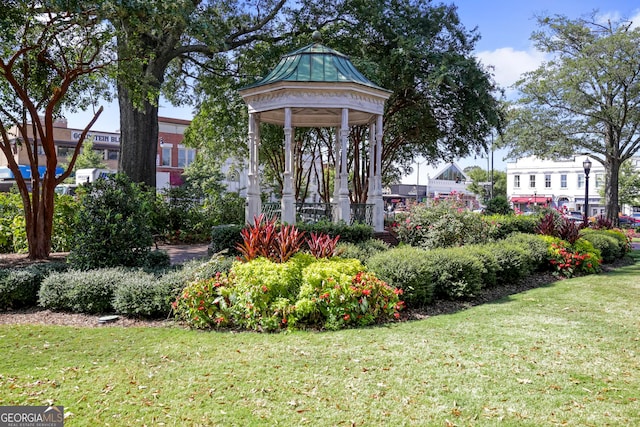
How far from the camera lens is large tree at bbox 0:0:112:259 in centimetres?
963

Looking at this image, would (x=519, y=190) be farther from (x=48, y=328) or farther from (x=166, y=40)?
(x=48, y=328)

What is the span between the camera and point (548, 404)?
4012 millimetres

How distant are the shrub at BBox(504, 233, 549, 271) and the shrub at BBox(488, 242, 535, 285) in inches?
25.3

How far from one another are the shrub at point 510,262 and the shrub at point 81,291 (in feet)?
23.9

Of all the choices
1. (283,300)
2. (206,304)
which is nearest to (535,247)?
(283,300)

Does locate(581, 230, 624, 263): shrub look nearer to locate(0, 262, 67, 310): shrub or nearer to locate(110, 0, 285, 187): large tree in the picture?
locate(110, 0, 285, 187): large tree

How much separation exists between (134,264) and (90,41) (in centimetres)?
595

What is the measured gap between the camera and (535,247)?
453 inches

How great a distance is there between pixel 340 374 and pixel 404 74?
13.8 m

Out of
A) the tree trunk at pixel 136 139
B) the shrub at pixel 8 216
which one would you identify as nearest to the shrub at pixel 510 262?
the tree trunk at pixel 136 139

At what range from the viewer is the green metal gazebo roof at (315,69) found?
1173 centimetres

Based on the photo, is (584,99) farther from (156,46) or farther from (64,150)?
(64,150)

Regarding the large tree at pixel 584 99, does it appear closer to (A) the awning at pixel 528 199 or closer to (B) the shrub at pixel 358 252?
(B) the shrub at pixel 358 252

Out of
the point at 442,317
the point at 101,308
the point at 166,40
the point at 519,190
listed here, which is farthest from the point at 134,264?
the point at 519,190
